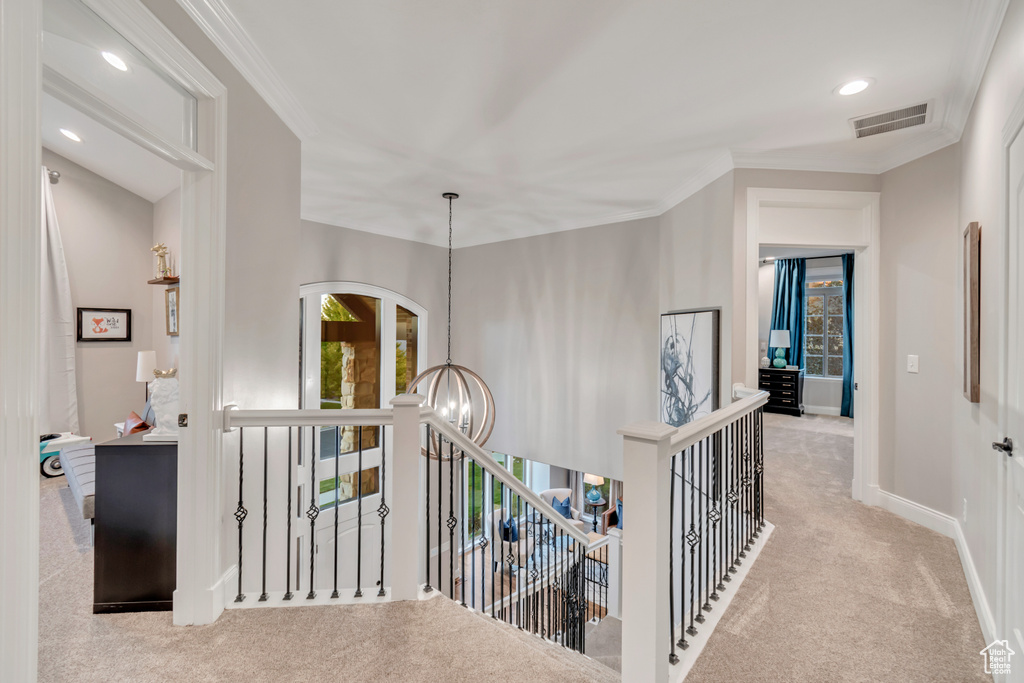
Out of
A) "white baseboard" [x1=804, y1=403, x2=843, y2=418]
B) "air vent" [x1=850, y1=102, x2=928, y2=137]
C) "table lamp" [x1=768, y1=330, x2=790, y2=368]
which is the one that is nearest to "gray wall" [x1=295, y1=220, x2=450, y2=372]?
"air vent" [x1=850, y1=102, x2=928, y2=137]

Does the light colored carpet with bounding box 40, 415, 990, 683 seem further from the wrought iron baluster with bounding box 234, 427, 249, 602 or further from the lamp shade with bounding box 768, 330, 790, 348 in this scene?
the lamp shade with bounding box 768, 330, 790, 348

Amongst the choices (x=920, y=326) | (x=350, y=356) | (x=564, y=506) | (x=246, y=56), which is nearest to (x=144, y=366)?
(x=350, y=356)

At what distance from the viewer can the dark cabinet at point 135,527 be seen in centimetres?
210

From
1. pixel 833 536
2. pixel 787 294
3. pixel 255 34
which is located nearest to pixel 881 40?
pixel 833 536

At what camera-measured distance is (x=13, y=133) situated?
3.43 feet

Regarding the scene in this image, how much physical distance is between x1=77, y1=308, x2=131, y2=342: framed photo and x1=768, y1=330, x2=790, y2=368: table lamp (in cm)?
827

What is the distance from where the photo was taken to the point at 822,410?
729 centimetres

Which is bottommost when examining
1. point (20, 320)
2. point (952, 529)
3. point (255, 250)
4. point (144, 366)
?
point (952, 529)

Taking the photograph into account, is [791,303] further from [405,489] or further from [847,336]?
[405,489]

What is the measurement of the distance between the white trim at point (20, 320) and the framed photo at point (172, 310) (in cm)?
376

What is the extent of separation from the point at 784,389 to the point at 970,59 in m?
5.75

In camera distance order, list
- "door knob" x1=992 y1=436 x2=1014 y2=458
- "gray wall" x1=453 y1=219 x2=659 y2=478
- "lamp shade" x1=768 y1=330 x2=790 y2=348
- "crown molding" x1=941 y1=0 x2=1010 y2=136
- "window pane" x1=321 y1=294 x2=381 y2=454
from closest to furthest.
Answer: "door knob" x1=992 y1=436 x2=1014 y2=458, "crown molding" x1=941 y1=0 x2=1010 y2=136, "gray wall" x1=453 y1=219 x2=659 y2=478, "window pane" x1=321 y1=294 x2=381 y2=454, "lamp shade" x1=768 y1=330 x2=790 y2=348

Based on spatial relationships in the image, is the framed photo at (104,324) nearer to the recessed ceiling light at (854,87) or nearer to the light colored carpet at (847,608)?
the light colored carpet at (847,608)

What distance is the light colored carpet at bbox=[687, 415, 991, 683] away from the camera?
1.75 meters
